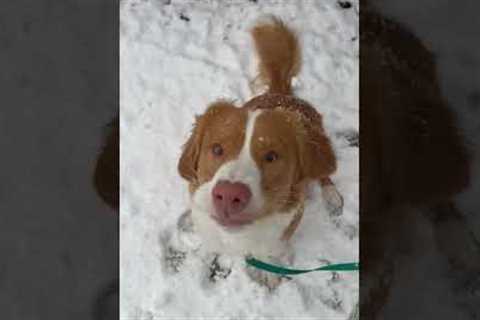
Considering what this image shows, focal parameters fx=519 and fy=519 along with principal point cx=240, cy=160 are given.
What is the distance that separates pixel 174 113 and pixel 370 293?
0.49 meters

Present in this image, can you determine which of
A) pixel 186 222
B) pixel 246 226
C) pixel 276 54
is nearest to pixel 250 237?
pixel 246 226

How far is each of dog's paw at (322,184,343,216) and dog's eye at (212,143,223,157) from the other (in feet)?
0.69

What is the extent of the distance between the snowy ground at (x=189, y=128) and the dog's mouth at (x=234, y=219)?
0.07 m

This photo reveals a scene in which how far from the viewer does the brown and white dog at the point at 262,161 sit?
0.96 metres

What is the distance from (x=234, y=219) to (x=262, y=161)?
0.40 ft

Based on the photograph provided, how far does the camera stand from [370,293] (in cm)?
92

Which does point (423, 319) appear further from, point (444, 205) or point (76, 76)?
point (76, 76)

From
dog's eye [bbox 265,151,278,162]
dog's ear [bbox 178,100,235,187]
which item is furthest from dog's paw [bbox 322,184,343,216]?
dog's ear [bbox 178,100,235,187]

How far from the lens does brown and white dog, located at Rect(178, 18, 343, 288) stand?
3.14 ft

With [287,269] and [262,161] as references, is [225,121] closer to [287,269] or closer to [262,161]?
[262,161]

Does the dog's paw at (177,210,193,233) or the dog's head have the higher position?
the dog's head

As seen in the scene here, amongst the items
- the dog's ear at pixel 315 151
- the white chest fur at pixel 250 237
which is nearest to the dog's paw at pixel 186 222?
the white chest fur at pixel 250 237

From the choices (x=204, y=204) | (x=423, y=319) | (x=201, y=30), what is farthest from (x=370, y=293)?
(x=201, y=30)

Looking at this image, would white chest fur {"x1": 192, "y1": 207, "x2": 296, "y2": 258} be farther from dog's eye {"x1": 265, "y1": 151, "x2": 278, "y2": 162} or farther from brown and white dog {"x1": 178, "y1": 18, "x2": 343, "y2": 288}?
dog's eye {"x1": 265, "y1": 151, "x2": 278, "y2": 162}
